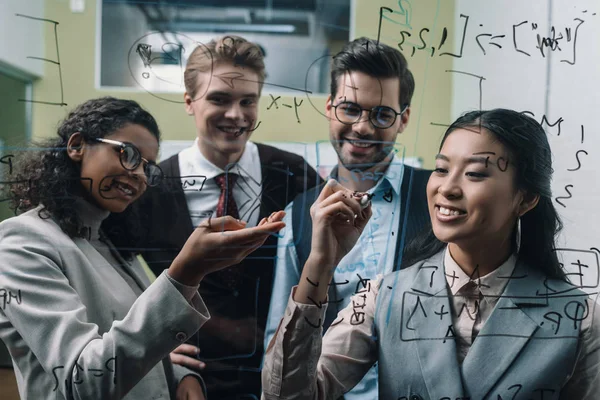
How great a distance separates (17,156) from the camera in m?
1.15

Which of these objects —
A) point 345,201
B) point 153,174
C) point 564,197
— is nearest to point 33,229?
point 153,174

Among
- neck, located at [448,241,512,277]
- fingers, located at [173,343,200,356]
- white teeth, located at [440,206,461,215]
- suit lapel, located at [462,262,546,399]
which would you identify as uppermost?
white teeth, located at [440,206,461,215]

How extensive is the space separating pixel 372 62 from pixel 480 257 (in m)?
0.41

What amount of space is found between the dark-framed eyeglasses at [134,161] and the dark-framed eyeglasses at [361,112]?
0.35m

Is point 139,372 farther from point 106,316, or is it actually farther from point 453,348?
point 453,348

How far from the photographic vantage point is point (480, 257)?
116 centimetres

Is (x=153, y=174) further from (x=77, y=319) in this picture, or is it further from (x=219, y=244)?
(x=77, y=319)

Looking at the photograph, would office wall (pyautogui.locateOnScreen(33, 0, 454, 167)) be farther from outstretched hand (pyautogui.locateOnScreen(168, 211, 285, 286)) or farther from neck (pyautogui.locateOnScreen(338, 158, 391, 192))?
outstretched hand (pyautogui.locateOnScreen(168, 211, 285, 286))

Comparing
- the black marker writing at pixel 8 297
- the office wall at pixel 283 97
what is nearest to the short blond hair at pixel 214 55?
the office wall at pixel 283 97

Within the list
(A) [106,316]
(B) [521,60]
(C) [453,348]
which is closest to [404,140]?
(B) [521,60]

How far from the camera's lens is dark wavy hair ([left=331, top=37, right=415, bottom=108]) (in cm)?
116

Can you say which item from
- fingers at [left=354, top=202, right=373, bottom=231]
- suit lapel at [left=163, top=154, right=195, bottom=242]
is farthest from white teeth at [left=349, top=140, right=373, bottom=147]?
suit lapel at [left=163, top=154, right=195, bottom=242]

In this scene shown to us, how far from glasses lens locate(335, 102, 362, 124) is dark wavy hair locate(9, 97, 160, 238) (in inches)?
13.2

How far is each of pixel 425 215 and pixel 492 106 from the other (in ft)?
0.78
